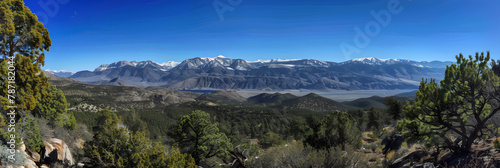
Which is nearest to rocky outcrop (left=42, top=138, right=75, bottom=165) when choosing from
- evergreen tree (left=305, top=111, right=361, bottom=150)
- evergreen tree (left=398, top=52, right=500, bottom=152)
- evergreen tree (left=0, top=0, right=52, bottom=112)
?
evergreen tree (left=0, top=0, right=52, bottom=112)

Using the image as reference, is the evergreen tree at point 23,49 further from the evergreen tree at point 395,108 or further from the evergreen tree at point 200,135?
the evergreen tree at point 395,108

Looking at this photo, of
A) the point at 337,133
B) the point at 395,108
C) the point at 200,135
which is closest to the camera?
the point at 337,133

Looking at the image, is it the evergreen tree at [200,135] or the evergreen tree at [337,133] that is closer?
the evergreen tree at [337,133]

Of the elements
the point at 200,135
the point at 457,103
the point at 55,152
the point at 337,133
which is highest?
the point at 457,103

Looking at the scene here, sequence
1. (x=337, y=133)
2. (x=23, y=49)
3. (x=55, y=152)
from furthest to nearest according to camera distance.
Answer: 1. (x=337, y=133)
2. (x=55, y=152)
3. (x=23, y=49)

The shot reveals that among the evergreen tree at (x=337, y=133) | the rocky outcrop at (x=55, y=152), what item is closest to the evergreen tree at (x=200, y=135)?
the rocky outcrop at (x=55, y=152)

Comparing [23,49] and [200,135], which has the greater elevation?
[23,49]

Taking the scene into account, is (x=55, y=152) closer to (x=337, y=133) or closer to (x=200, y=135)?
(x=200, y=135)

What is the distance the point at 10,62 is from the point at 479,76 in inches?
1086

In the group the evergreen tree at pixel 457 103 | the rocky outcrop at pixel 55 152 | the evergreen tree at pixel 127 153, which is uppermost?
the evergreen tree at pixel 457 103

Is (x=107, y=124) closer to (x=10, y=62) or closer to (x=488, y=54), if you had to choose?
(x=10, y=62)

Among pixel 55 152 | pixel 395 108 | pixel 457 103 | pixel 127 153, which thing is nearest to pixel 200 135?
pixel 127 153

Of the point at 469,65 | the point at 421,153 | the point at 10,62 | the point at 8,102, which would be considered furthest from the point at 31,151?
the point at 469,65

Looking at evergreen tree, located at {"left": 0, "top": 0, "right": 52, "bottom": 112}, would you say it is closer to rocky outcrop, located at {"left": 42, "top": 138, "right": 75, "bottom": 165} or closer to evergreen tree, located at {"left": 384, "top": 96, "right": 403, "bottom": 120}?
rocky outcrop, located at {"left": 42, "top": 138, "right": 75, "bottom": 165}
